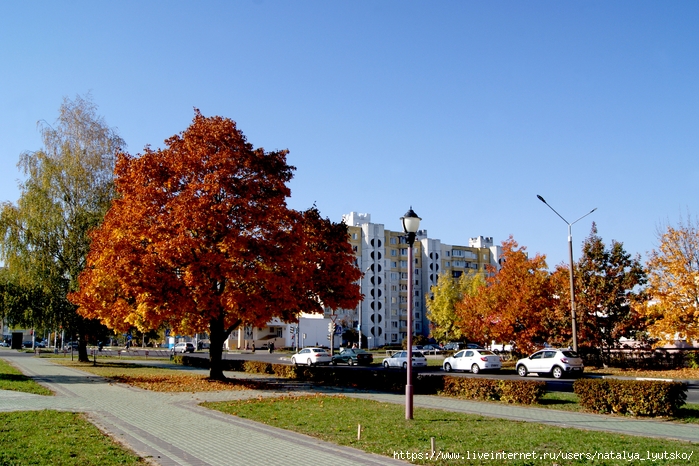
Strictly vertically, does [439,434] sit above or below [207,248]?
below

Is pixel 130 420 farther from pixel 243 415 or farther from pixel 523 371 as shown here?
pixel 523 371

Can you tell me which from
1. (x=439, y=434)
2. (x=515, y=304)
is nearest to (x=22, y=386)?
(x=439, y=434)

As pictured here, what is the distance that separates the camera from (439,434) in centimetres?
1122

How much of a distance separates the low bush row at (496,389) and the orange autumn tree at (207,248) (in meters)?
7.32

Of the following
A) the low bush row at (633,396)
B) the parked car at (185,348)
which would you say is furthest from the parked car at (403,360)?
the parked car at (185,348)

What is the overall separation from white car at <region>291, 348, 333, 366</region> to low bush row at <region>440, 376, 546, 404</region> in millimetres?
25574

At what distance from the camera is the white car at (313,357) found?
45.1 metres

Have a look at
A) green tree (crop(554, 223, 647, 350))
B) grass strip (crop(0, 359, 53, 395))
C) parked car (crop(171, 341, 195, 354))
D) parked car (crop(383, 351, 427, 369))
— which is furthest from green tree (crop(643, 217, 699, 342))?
parked car (crop(171, 341, 195, 354))

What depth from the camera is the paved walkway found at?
9.67 meters

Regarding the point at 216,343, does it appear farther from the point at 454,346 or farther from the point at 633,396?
the point at 454,346

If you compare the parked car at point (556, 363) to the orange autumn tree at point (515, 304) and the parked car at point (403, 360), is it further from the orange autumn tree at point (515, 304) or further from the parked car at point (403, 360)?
the parked car at point (403, 360)

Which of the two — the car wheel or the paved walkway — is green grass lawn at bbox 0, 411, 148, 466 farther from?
the car wheel

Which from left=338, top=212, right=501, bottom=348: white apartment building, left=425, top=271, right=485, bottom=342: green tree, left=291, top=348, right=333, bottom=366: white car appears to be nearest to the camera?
left=291, top=348, right=333, bottom=366: white car

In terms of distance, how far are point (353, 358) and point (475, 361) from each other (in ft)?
56.1
